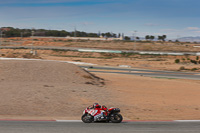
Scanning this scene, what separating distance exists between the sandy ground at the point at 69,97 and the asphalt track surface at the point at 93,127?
257 centimetres

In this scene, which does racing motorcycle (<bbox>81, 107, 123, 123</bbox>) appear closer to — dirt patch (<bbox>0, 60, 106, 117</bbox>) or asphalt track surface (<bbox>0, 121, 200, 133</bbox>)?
asphalt track surface (<bbox>0, 121, 200, 133</bbox>)

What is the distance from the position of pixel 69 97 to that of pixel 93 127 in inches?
393

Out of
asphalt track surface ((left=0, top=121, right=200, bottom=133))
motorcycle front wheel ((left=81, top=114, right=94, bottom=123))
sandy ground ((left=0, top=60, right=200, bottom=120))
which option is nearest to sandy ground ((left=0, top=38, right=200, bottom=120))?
sandy ground ((left=0, top=60, right=200, bottom=120))

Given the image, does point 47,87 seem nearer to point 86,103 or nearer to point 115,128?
point 86,103

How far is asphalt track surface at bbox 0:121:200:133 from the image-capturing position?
45.5 ft

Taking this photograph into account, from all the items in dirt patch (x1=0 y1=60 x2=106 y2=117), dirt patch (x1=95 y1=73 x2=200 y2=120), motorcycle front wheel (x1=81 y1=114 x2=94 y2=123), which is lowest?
dirt patch (x1=95 y1=73 x2=200 y2=120)

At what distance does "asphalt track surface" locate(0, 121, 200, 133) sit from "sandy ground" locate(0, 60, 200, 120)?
257cm

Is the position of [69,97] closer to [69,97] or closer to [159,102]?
[69,97]

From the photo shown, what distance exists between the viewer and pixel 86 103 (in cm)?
2350

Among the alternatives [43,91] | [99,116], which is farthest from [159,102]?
Answer: [99,116]

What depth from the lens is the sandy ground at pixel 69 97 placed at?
1974cm

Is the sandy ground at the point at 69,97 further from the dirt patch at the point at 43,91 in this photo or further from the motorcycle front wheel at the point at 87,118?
the motorcycle front wheel at the point at 87,118

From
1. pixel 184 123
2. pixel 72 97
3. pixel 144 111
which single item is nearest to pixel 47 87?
pixel 72 97

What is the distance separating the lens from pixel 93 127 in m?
14.9
